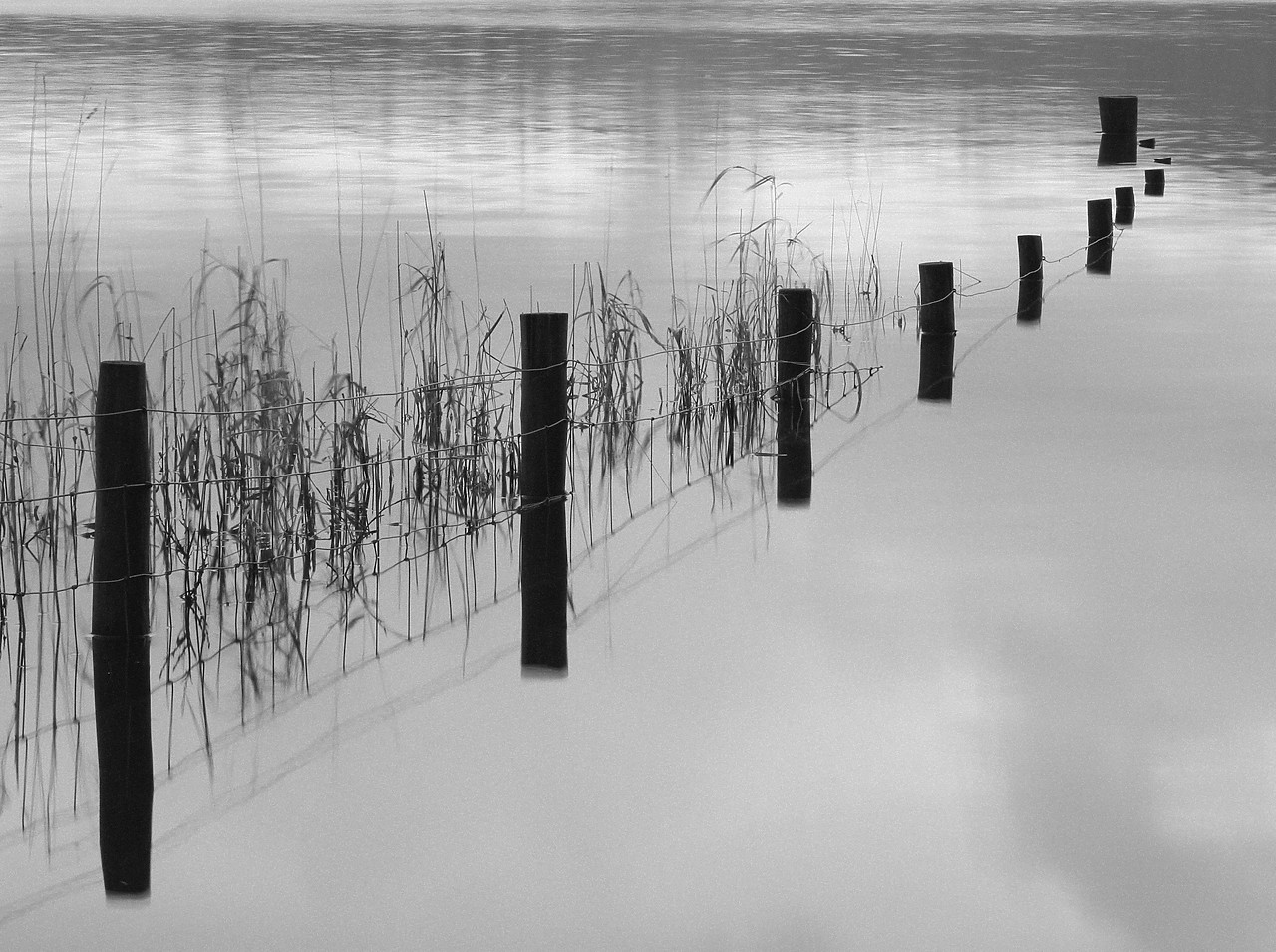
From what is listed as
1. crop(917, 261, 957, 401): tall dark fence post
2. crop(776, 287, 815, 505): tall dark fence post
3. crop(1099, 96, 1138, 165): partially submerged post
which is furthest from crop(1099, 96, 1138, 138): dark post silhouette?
crop(776, 287, 815, 505): tall dark fence post

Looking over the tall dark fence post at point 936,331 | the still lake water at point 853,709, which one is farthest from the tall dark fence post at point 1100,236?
the tall dark fence post at point 936,331

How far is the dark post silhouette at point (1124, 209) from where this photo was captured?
17.1 metres

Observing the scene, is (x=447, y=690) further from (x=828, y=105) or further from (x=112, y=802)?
(x=828, y=105)

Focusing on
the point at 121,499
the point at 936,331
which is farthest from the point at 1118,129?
the point at 121,499

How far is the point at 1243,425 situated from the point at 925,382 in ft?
6.54

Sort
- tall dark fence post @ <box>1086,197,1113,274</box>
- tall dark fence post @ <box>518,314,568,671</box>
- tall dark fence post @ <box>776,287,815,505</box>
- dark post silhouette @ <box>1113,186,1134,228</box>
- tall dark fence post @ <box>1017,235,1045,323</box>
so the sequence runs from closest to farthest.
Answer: tall dark fence post @ <box>518,314,568,671</box> < tall dark fence post @ <box>776,287,815,505</box> < tall dark fence post @ <box>1017,235,1045,323</box> < tall dark fence post @ <box>1086,197,1113,274</box> < dark post silhouette @ <box>1113,186,1134,228</box>

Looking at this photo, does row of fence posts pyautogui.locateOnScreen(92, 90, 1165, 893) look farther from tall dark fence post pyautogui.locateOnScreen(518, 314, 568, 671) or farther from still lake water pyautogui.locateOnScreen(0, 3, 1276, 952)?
still lake water pyautogui.locateOnScreen(0, 3, 1276, 952)

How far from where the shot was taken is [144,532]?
473cm

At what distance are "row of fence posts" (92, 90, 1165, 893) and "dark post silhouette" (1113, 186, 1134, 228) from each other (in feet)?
35.2

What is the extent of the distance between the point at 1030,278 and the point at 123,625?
8.45 m

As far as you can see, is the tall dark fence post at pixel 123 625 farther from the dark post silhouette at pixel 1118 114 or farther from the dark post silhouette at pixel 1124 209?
the dark post silhouette at pixel 1118 114

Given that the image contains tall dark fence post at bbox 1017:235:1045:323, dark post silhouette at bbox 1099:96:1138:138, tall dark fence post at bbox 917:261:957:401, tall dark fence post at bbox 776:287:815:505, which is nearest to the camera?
tall dark fence post at bbox 776:287:815:505

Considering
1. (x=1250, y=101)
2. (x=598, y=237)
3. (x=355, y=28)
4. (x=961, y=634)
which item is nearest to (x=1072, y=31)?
(x=355, y=28)

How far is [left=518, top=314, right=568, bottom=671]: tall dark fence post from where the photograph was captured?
5438 mm
